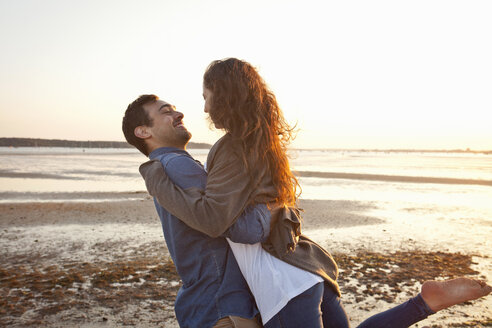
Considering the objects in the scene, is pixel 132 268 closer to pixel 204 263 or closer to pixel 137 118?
pixel 137 118

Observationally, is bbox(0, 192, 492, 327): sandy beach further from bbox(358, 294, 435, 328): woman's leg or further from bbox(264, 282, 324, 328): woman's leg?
bbox(264, 282, 324, 328): woman's leg

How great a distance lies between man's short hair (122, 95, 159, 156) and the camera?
8.01 ft

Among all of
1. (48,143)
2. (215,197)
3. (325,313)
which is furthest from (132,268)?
(48,143)

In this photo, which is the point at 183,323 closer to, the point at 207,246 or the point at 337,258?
the point at 207,246

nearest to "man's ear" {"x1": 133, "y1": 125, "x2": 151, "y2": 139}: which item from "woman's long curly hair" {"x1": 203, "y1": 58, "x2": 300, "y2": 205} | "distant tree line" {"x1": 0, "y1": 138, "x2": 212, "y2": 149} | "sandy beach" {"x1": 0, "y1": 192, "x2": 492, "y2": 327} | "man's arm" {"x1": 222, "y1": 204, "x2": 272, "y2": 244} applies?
"woman's long curly hair" {"x1": 203, "y1": 58, "x2": 300, "y2": 205}

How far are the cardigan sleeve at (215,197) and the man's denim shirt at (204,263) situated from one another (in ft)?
0.27

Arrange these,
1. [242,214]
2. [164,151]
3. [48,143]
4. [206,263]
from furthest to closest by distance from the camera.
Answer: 1. [48,143]
2. [164,151]
3. [206,263]
4. [242,214]

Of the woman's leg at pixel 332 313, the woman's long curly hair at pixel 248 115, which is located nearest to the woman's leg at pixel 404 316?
the woman's leg at pixel 332 313

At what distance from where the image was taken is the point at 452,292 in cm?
241

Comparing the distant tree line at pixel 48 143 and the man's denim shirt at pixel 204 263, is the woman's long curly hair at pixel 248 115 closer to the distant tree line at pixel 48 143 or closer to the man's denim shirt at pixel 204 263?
the man's denim shirt at pixel 204 263

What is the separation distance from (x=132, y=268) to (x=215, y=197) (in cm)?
516

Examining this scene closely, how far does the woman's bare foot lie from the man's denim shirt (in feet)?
3.95

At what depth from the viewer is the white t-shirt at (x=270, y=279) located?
1.92m

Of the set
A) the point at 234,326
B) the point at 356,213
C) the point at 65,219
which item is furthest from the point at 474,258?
the point at 65,219
